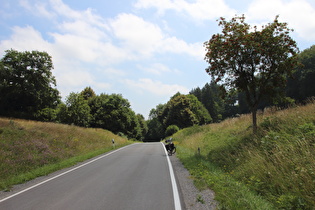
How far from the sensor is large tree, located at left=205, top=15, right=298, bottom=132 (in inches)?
396

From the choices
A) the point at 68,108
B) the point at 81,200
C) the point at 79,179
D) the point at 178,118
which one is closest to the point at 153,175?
the point at 79,179

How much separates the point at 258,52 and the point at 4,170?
13219mm

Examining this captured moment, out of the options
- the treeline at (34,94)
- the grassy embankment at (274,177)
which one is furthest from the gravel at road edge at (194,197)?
the treeline at (34,94)

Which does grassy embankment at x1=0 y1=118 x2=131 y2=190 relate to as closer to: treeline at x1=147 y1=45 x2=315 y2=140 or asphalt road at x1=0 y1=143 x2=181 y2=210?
asphalt road at x1=0 y1=143 x2=181 y2=210

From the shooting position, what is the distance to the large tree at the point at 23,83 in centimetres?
3875

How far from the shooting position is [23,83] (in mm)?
39375

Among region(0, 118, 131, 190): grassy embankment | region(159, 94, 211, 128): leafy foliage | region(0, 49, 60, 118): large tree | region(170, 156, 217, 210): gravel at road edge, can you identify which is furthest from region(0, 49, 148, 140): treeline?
region(170, 156, 217, 210): gravel at road edge

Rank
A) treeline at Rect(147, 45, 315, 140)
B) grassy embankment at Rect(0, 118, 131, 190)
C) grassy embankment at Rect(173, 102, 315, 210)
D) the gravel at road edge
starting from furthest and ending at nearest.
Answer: treeline at Rect(147, 45, 315, 140) < grassy embankment at Rect(0, 118, 131, 190) < the gravel at road edge < grassy embankment at Rect(173, 102, 315, 210)

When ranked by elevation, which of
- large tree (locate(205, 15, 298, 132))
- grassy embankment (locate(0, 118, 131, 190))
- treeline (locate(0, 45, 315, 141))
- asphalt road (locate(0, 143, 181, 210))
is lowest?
asphalt road (locate(0, 143, 181, 210))

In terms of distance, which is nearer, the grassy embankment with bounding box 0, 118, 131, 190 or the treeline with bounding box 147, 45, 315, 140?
the grassy embankment with bounding box 0, 118, 131, 190

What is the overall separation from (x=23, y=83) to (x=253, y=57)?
41322mm

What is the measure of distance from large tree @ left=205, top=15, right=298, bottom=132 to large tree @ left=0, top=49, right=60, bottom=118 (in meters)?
38.3

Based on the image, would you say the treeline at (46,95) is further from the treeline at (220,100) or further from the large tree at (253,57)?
the large tree at (253,57)

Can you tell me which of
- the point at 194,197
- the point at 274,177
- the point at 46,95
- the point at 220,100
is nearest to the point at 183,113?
the point at 220,100
